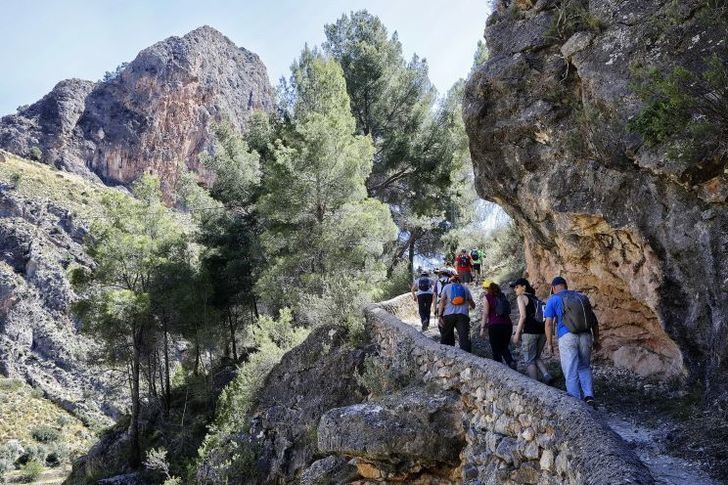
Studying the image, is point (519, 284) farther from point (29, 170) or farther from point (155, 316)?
point (29, 170)

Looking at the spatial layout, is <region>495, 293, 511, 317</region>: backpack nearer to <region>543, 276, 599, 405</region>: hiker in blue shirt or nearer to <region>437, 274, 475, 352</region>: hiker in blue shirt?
<region>437, 274, 475, 352</region>: hiker in blue shirt

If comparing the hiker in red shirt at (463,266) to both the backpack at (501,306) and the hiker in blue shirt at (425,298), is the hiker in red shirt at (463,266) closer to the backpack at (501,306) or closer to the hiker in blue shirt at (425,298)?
the hiker in blue shirt at (425,298)

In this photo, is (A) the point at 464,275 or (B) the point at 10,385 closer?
(A) the point at 464,275

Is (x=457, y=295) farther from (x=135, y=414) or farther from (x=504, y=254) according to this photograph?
(x=135, y=414)

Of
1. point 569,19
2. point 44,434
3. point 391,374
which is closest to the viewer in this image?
point 391,374

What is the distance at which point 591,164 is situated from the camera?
28.4 ft

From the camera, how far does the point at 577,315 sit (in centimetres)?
616

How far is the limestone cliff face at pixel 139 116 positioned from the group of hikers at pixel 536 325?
93149mm

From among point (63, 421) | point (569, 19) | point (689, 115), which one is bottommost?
point (63, 421)

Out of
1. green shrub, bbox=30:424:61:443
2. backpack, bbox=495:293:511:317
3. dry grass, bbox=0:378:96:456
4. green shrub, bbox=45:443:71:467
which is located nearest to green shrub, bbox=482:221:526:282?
backpack, bbox=495:293:511:317

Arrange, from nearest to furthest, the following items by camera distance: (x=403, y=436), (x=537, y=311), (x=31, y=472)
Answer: (x=403, y=436), (x=537, y=311), (x=31, y=472)

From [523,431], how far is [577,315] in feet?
5.37

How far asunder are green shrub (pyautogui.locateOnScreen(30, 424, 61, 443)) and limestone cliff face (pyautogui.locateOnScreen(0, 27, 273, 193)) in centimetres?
5855

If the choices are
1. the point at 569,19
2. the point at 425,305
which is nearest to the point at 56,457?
the point at 425,305
